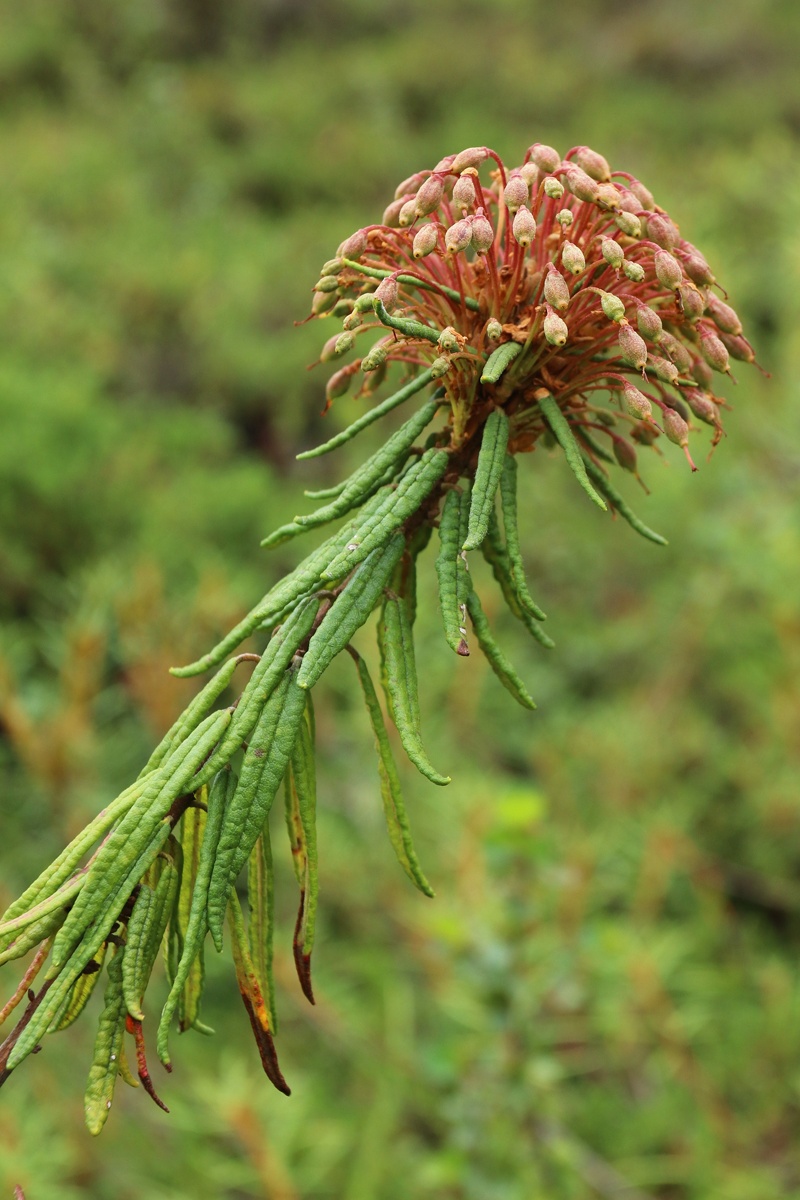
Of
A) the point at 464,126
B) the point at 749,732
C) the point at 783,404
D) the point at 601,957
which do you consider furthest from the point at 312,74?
the point at 601,957

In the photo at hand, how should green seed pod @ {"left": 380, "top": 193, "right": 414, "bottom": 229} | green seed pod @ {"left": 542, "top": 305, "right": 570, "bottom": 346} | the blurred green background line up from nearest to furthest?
green seed pod @ {"left": 542, "top": 305, "right": 570, "bottom": 346}
green seed pod @ {"left": 380, "top": 193, "right": 414, "bottom": 229}
the blurred green background

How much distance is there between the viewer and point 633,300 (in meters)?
0.62

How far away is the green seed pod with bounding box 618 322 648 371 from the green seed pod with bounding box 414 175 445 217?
14 cm

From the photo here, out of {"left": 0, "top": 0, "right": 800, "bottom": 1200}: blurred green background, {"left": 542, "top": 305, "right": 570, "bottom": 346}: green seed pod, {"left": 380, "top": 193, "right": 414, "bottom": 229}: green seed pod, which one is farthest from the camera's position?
{"left": 0, "top": 0, "right": 800, "bottom": 1200}: blurred green background

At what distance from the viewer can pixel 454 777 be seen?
2238 mm

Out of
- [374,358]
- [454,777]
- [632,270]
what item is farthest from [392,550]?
[454,777]

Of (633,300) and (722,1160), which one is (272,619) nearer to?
(633,300)

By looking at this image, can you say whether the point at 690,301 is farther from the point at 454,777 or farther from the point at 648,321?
the point at 454,777

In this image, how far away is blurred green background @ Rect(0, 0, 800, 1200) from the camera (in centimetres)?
178

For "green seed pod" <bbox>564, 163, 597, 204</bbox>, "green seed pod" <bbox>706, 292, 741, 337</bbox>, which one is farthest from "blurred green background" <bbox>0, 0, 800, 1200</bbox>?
"green seed pod" <bbox>564, 163, 597, 204</bbox>

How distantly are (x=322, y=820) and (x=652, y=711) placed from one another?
3.48ft

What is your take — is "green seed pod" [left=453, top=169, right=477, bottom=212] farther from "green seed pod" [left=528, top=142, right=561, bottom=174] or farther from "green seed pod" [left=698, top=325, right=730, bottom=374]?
"green seed pod" [left=698, top=325, right=730, bottom=374]

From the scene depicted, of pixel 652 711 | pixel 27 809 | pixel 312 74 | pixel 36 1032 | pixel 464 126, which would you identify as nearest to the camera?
pixel 36 1032

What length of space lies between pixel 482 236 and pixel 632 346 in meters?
0.11
